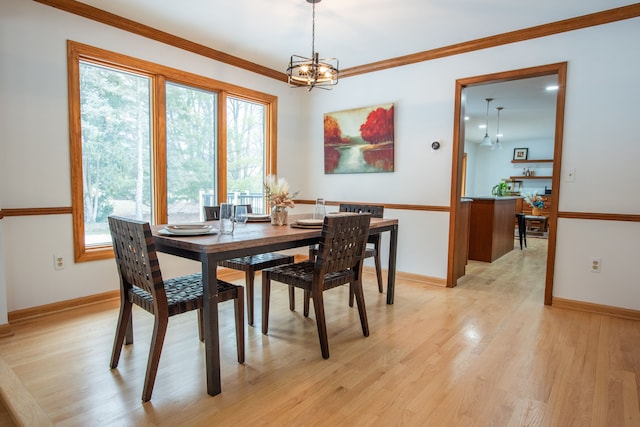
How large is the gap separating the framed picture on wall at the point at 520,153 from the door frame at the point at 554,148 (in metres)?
7.54

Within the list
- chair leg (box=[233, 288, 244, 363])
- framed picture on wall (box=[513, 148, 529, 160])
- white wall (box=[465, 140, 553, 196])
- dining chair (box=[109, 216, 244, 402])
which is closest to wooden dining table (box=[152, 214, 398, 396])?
dining chair (box=[109, 216, 244, 402])

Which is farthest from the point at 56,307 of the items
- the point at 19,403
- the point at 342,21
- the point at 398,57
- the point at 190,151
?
the point at 398,57

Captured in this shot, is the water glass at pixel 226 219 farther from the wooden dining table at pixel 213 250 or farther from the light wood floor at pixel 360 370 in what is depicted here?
the light wood floor at pixel 360 370

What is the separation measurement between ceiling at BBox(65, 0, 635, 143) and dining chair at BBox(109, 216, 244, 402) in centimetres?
203

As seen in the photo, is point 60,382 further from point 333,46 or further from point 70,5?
point 333,46

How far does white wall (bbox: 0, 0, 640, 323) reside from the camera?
2.60 m

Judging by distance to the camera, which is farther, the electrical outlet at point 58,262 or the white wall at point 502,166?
the white wall at point 502,166

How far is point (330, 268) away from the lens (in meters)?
2.17

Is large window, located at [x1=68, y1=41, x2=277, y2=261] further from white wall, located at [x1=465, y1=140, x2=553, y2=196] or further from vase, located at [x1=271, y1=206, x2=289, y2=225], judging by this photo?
white wall, located at [x1=465, y1=140, x2=553, y2=196]

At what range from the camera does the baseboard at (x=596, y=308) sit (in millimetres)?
2850

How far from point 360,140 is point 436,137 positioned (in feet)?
3.06

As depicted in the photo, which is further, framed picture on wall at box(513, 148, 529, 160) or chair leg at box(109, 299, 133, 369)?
framed picture on wall at box(513, 148, 529, 160)

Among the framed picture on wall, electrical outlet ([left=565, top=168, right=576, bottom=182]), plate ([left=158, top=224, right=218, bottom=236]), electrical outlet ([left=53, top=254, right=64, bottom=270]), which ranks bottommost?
electrical outlet ([left=53, top=254, right=64, bottom=270])

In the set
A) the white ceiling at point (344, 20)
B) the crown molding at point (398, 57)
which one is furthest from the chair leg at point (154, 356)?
the crown molding at point (398, 57)
